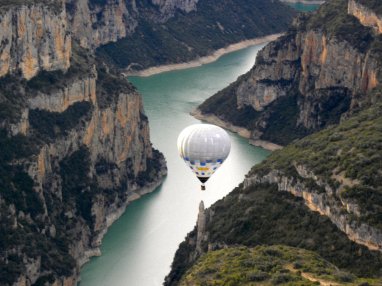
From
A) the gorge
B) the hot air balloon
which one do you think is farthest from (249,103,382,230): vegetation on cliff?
the gorge

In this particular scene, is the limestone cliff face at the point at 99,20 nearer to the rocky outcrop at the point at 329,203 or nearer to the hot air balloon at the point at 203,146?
the rocky outcrop at the point at 329,203

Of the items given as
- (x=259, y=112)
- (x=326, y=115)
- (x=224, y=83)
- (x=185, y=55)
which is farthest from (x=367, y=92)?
(x=185, y=55)

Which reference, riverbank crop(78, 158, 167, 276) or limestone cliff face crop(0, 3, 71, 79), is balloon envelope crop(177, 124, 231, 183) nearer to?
riverbank crop(78, 158, 167, 276)

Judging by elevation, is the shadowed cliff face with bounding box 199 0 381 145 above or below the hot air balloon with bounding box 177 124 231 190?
below

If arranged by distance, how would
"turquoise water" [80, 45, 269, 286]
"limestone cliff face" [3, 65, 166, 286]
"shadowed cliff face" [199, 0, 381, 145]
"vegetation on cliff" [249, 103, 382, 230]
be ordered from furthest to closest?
"shadowed cliff face" [199, 0, 381, 145] → "limestone cliff face" [3, 65, 166, 286] → "turquoise water" [80, 45, 269, 286] → "vegetation on cliff" [249, 103, 382, 230]

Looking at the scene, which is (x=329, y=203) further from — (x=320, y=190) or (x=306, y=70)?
(x=306, y=70)

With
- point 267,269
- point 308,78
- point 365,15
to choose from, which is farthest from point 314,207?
point 308,78

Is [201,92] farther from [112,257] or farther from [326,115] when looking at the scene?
[112,257]
